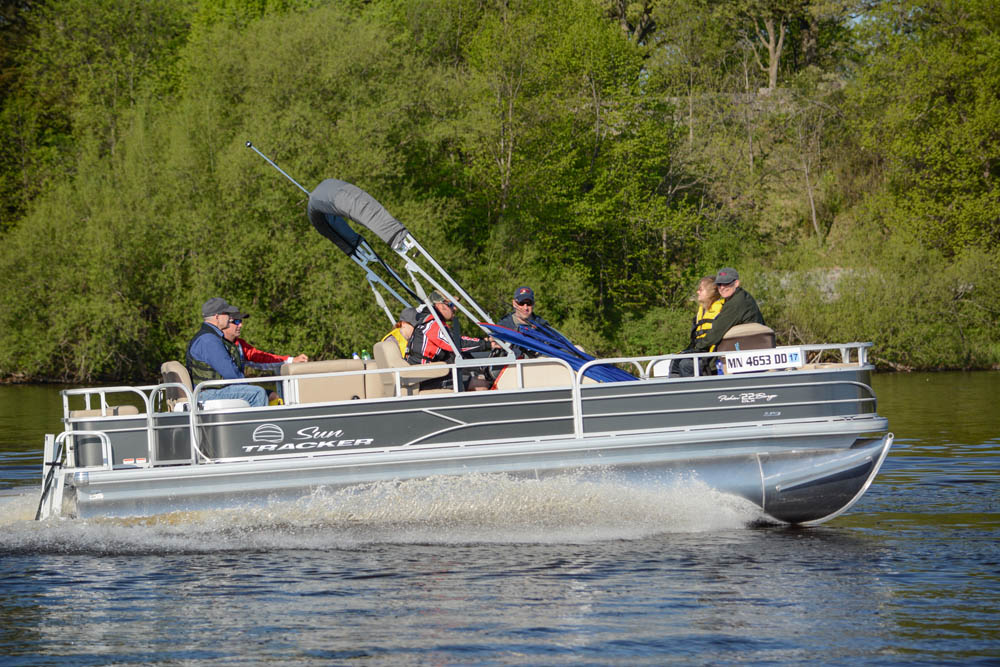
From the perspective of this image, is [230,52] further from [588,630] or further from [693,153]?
[588,630]

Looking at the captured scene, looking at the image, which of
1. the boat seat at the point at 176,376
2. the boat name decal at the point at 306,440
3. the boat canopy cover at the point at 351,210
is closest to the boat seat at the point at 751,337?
the boat canopy cover at the point at 351,210

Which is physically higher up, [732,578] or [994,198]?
[994,198]

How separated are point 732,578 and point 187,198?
2532 centimetres

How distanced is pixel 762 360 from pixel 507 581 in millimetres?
2691

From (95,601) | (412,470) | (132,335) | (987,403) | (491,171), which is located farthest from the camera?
(491,171)

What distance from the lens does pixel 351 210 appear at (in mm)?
9078

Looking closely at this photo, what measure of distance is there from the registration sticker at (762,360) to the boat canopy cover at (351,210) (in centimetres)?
274

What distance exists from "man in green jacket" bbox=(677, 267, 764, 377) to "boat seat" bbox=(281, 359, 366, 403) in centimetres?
265

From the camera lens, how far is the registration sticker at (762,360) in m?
8.46

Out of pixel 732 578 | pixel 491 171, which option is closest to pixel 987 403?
pixel 732 578

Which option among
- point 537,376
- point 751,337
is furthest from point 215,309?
point 751,337

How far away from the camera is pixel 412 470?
845 cm

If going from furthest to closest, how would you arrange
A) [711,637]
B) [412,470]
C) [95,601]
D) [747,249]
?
[747,249] → [412,470] → [95,601] → [711,637]

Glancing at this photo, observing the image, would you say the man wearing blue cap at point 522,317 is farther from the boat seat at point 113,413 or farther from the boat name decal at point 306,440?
the boat seat at point 113,413
